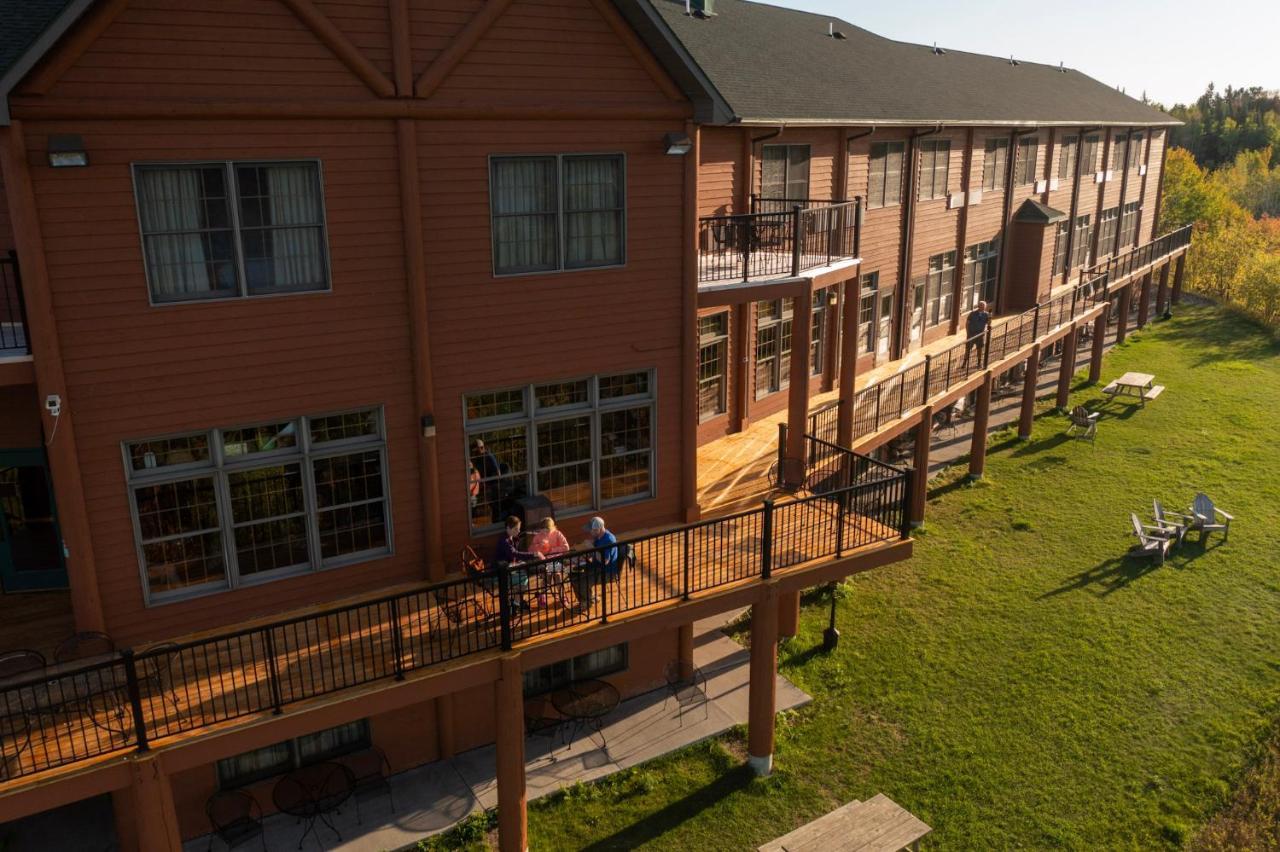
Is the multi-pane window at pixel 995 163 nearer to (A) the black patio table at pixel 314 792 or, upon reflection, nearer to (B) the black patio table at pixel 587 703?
(B) the black patio table at pixel 587 703

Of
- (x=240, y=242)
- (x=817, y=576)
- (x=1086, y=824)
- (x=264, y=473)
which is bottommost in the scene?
(x=1086, y=824)

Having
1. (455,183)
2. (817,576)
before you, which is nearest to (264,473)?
(455,183)

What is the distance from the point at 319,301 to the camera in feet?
36.5

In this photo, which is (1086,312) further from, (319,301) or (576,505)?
(319,301)

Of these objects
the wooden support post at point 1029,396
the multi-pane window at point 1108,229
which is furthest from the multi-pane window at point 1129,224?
the wooden support post at point 1029,396

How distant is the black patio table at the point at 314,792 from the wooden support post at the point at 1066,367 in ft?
87.8

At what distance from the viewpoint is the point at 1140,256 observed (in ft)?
126

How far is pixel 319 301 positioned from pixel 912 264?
19.0 m

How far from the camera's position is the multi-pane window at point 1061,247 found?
3538 cm

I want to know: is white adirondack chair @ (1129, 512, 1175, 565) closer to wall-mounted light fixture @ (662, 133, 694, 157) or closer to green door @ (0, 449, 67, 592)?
wall-mounted light fixture @ (662, 133, 694, 157)

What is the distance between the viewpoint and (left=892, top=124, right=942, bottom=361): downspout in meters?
24.7

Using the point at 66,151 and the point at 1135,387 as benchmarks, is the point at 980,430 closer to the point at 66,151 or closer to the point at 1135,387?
the point at 1135,387

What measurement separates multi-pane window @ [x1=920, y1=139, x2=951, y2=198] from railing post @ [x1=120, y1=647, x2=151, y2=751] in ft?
75.1

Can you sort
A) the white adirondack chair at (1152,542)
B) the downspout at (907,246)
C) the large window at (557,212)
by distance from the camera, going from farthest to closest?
the downspout at (907,246), the white adirondack chair at (1152,542), the large window at (557,212)
